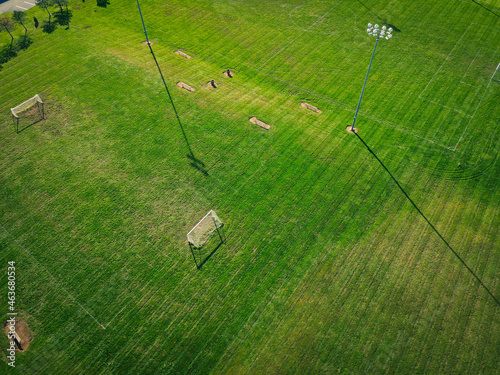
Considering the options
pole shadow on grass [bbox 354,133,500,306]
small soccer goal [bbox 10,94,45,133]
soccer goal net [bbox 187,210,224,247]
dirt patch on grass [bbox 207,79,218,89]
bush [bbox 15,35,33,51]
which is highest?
bush [bbox 15,35,33,51]

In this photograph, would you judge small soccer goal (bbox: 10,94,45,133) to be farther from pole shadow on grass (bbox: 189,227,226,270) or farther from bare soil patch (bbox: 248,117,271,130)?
pole shadow on grass (bbox: 189,227,226,270)

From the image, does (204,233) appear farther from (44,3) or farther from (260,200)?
(44,3)

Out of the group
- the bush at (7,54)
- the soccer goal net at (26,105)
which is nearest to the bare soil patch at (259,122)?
the soccer goal net at (26,105)

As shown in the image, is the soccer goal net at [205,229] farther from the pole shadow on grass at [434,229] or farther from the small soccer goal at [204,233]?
the pole shadow on grass at [434,229]

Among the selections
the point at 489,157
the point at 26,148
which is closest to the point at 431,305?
the point at 489,157

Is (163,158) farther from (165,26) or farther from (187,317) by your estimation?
(165,26)

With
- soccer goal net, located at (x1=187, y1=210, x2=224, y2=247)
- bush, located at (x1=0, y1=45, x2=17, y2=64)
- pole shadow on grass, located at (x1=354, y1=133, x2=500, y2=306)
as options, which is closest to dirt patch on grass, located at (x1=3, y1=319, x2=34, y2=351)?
soccer goal net, located at (x1=187, y1=210, x2=224, y2=247)

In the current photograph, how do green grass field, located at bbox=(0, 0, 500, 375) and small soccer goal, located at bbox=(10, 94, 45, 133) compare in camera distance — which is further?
small soccer goal, located at bbox=(10, 94, 45, 133)
